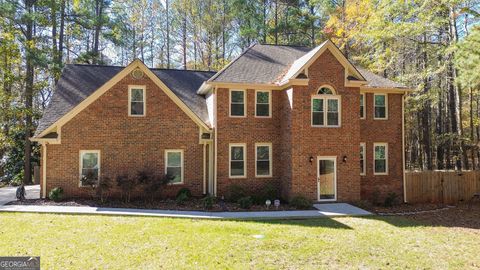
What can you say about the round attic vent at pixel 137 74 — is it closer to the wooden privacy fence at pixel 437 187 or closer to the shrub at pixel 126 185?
the shrub at pixel 126 185

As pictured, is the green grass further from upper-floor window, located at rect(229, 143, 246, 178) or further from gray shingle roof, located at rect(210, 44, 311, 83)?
gray shingle roof, located at rect(210, 44, 311, 83)

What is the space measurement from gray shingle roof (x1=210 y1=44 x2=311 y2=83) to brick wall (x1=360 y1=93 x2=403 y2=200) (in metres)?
4.38

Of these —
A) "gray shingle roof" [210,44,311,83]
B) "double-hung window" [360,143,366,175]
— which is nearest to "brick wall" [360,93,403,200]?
"double-hung window" [360,143,366,175]

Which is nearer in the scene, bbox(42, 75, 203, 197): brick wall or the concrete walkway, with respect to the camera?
the concrete walkway

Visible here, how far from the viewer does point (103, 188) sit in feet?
45.0

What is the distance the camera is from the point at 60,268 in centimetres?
636

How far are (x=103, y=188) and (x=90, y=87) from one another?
571 centimetres

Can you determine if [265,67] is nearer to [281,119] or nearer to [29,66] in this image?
[281,119]

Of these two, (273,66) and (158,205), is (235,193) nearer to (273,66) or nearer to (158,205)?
(158,205)

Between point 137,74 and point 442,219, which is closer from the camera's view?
point 442,219

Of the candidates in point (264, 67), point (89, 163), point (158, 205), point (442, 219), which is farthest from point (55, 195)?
point (442, 219)

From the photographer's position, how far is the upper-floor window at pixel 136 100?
14680 mm

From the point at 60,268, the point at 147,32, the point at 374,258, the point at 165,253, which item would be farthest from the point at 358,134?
the point at 147,32

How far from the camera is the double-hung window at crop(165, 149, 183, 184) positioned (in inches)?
584
